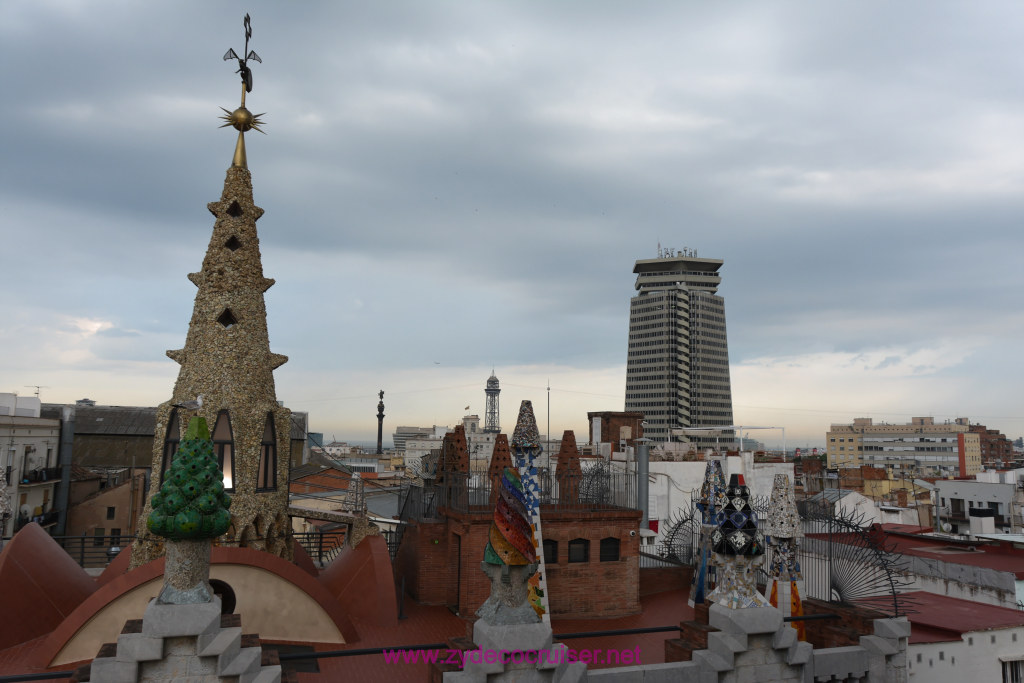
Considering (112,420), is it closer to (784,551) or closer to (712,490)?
(712,490)

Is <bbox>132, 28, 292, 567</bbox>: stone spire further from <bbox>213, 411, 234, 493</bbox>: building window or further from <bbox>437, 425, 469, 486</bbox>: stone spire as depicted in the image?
<bbox>437, 425, 469, 486</bbox>: stone spire

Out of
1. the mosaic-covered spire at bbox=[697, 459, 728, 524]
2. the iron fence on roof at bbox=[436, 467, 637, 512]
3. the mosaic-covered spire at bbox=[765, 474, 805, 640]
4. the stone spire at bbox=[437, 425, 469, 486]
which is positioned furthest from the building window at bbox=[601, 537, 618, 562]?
the mosaic-covered spire at bbox=[765, 474, 805, 640]

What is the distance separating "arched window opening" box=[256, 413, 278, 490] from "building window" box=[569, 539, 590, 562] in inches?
354

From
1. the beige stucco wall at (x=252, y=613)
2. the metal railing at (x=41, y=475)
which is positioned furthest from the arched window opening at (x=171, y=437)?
the metal railing at (x=41, y=475)

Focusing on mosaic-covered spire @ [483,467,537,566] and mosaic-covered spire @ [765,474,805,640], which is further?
mosaic-covered spire @ [765,474,805,640]

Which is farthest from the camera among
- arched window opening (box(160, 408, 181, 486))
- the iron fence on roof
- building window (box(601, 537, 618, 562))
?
the iron fence on roof

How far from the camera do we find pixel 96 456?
51.3 m

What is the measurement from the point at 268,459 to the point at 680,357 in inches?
6043

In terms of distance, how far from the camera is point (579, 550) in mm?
20625

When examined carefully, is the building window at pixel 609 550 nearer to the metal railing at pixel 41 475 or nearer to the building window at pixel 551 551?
the building window at pixel 551 551

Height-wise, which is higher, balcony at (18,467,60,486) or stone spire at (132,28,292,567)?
stone spire at (132,28,292,567)

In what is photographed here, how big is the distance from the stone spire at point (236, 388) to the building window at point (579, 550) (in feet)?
27.0

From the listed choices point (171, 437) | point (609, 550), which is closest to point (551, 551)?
point (609, 550)

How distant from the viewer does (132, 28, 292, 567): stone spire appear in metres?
15.2
